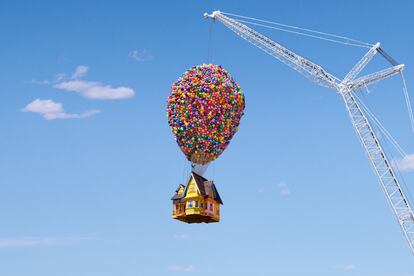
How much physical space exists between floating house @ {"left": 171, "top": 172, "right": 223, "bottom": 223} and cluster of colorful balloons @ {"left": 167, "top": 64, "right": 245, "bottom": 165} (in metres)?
2.05

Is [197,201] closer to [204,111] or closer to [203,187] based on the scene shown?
[203,187]

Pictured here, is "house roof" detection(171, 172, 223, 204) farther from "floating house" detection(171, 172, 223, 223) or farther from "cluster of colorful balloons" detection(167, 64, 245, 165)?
"cluster of colorful balloons" detection(167, 64, 245, 165)

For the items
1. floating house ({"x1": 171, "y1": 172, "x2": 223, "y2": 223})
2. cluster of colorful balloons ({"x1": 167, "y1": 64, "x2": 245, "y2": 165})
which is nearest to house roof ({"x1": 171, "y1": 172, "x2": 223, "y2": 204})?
floating house ({"x1": 171, "y1": 172, "x2": 223, "y2": 223})

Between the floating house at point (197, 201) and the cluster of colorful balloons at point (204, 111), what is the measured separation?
2.05 metres

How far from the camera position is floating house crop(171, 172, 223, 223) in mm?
56250

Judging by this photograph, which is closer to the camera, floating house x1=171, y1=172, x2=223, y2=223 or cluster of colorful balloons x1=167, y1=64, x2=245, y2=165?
cluster of colorful balloons x1=167, y1=64, x2=245, y2=165

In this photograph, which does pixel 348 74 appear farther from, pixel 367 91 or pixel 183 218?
pixel 183 218

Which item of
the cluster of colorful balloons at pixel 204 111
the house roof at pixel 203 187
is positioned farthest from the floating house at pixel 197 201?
the cluster of colorful balloons at pixel 204 111

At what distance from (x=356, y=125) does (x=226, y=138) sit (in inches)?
855

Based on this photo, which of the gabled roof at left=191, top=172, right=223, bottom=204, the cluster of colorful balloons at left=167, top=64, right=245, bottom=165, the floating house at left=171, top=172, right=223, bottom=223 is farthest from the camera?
the gabled roof at left=191, top=172, right=223, bottom=204

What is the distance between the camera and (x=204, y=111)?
183ft

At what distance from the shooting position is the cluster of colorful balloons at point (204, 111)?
56.0 meters

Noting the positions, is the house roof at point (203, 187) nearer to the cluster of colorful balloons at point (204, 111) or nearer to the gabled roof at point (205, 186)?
the gabled roof at point (205, 186)

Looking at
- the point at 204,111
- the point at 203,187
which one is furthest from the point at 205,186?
the point at 204,111
